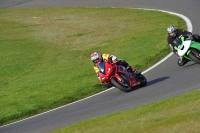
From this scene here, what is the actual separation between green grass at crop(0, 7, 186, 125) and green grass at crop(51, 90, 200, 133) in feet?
16.0

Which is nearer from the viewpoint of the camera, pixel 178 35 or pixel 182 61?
pixel 182 61

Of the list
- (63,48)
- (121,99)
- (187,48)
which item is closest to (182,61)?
(187,48)

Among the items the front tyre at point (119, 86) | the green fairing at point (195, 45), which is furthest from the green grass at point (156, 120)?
the green fairing at point (195, 45)

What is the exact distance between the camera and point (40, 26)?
31.7 meters

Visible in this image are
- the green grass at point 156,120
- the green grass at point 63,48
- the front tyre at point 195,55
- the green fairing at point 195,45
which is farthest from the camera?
the green grass at point 63,48

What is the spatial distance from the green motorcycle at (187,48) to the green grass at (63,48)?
184 centimetres

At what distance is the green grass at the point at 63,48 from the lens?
18.4m

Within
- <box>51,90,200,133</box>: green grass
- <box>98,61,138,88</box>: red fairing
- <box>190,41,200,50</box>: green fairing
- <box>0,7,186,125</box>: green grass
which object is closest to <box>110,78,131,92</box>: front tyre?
<box>98,61,138,88</box>: red fairing

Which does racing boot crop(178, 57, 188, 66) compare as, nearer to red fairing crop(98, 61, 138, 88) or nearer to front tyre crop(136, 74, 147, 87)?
front tyre crop(136, 74, 147, 87)

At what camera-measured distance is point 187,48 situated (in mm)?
18250

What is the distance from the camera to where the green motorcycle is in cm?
1803

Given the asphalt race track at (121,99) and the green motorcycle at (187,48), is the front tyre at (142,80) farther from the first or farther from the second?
the green motorcycle at (187,48)

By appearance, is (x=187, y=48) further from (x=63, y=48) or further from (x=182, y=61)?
(x=63, y=48)

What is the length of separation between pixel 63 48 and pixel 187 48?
8.37 m
